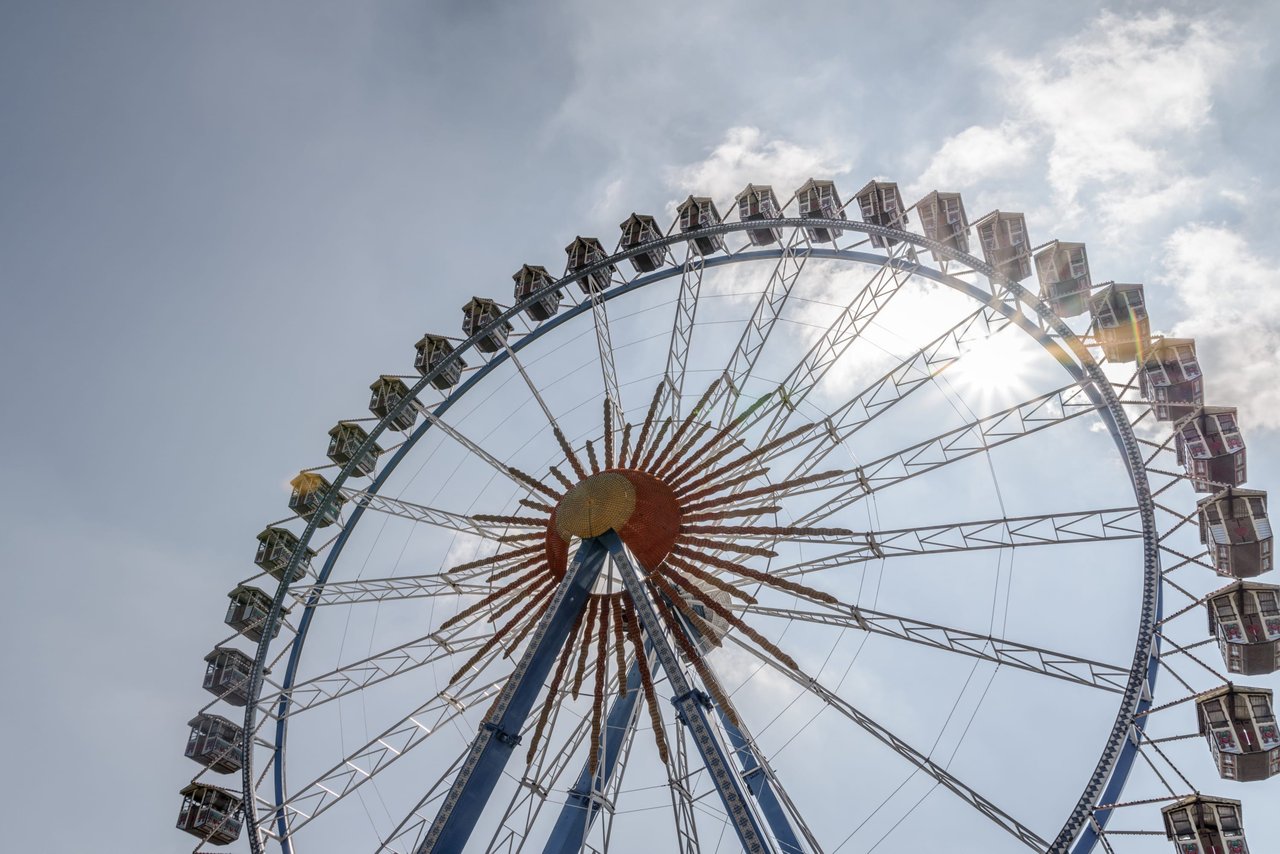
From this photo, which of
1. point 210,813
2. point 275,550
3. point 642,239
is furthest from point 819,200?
point 210,813

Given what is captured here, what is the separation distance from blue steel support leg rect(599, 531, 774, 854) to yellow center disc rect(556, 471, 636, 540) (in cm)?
121

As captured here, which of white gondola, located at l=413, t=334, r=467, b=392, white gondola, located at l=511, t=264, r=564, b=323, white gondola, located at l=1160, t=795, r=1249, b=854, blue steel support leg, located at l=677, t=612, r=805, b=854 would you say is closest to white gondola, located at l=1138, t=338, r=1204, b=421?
white gondola, located at l=1160, t=795, r=1249, b=854

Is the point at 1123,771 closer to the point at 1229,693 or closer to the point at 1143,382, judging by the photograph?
the point at 1229,693

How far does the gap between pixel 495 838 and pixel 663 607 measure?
463cm

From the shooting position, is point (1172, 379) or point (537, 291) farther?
point (537, 291)

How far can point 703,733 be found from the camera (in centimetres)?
1252

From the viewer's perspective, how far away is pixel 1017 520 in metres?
15.3

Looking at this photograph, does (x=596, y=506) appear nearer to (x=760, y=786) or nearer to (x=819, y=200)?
(x=760, y=786)

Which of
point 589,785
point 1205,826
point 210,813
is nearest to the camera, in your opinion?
point 1205,826

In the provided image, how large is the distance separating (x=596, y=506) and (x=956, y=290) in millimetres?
8179

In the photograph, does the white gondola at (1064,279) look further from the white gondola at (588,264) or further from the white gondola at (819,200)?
the white gondola at (588,264)

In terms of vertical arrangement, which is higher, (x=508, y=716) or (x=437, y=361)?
(x=437, y=361)

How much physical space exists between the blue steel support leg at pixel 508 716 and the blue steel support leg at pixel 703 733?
1.02 m

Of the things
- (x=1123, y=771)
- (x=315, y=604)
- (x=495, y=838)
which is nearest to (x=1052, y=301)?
(x=1123, y=771)
